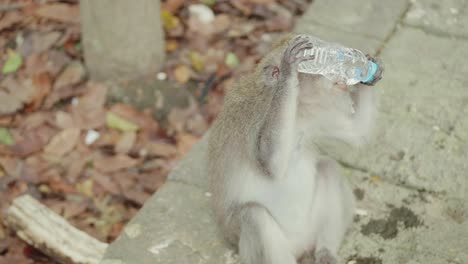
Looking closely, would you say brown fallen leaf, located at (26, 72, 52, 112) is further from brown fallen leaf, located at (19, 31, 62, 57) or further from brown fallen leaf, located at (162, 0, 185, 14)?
brown fallen leaf, located at (162, 0, 185, 14)

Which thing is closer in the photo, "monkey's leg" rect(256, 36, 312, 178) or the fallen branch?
"monkey's leg" rect(256, 36, 312, 178)

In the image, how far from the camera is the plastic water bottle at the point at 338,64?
10.7 feet

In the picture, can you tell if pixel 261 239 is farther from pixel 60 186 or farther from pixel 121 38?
pixel 121 38

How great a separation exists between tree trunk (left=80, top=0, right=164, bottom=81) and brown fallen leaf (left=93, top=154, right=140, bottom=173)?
778mm

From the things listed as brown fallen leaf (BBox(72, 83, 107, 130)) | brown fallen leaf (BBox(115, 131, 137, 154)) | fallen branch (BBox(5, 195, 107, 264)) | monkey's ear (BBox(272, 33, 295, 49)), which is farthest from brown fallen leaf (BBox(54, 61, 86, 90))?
monkey's ear (BBox(272, 33, 295, 49))

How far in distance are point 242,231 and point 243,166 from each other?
12.5 inches

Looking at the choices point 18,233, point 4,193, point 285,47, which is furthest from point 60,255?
point 285,47

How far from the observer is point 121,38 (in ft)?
18.5

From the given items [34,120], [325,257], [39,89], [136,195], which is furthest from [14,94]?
[325,257]

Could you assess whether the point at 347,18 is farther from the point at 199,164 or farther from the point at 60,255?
the point at 60,255

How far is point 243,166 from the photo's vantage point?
→ 3598 mm

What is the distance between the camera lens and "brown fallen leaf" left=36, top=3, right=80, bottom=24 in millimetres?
6371

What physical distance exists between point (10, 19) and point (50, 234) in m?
2.56

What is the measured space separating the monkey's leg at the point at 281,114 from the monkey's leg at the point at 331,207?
45 centimetres
